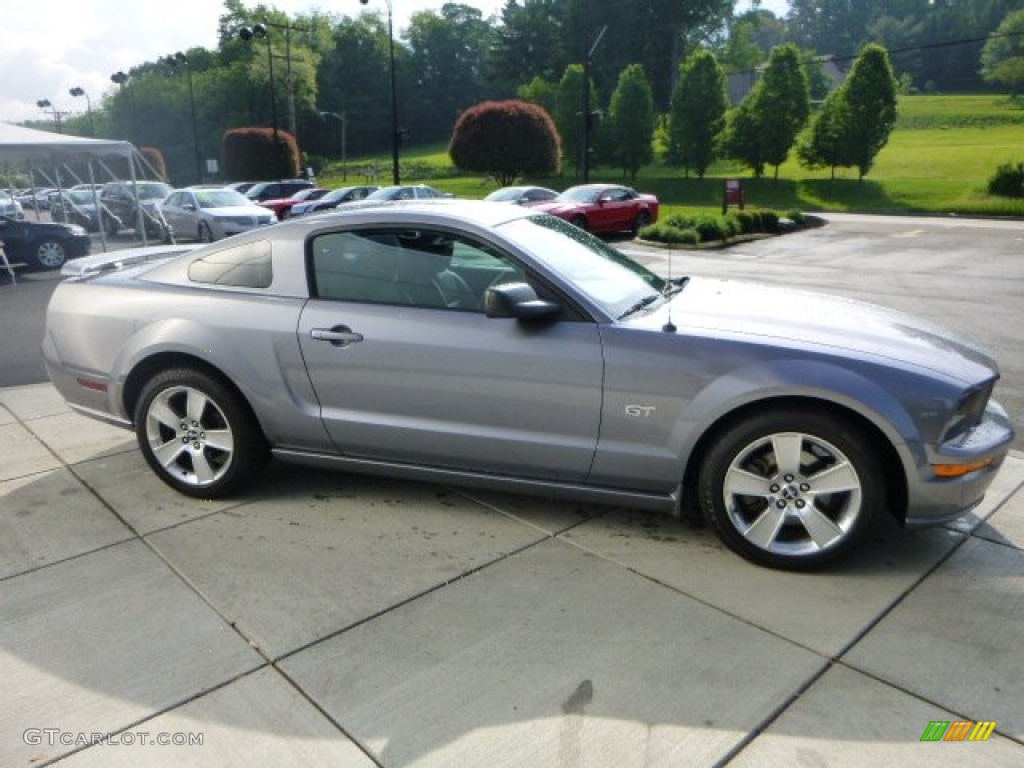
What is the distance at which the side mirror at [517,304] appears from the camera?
338 cm

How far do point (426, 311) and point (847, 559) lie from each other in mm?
2082

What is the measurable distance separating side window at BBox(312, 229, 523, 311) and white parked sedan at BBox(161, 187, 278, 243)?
15.8 metres

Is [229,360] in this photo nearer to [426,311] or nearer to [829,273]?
[426,311]

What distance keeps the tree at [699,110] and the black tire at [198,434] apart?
41315 millimetres

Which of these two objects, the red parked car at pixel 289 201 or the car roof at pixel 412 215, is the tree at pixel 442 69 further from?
the car roof at pixel 412 215

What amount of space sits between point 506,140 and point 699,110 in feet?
38.3

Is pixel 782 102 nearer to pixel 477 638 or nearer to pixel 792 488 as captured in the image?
pixel 792 488

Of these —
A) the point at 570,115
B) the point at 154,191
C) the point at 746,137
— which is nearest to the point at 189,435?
the point at 154,191

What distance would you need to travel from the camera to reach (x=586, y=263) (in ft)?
12.8

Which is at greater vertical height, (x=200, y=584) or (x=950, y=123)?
(x=950, y=123)

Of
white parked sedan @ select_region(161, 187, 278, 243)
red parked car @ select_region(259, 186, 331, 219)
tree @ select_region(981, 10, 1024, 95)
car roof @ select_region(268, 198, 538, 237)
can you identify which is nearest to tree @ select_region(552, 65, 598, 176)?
red parked car @ select_region(259, 186, 331, 219)

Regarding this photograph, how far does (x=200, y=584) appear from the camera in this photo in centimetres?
333

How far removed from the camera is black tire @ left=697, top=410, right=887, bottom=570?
317 centimetres

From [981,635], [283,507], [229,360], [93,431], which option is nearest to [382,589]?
[283,507]
